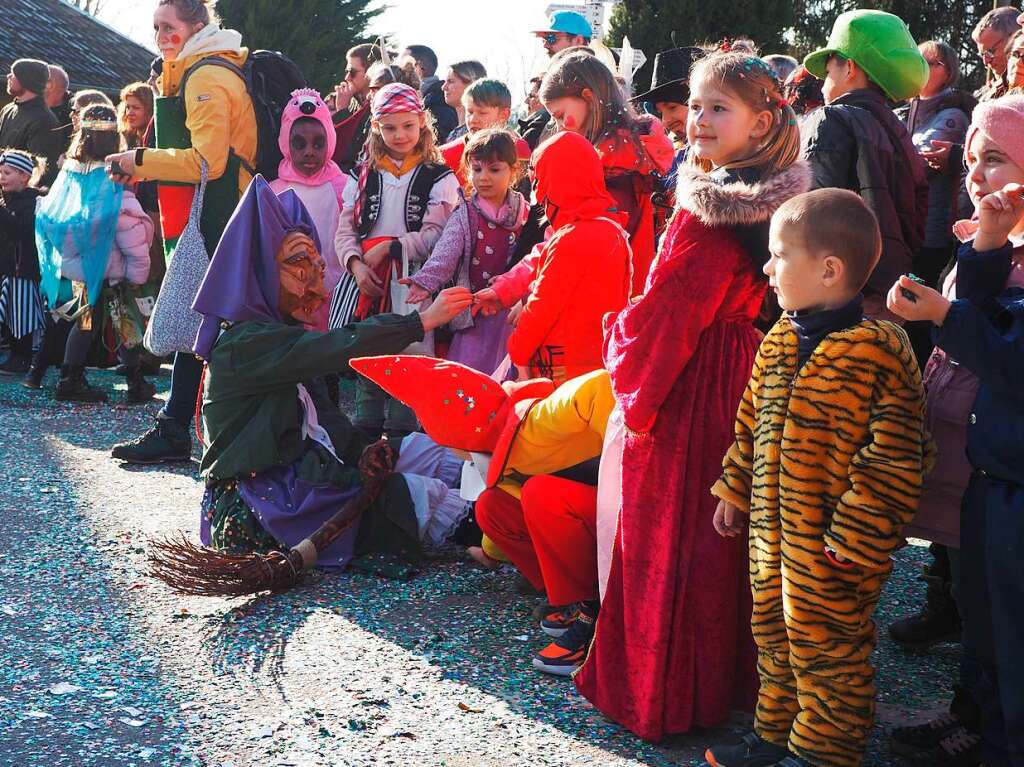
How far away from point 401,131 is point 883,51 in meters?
2.47

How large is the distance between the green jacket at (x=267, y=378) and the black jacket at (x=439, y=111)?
4.14m

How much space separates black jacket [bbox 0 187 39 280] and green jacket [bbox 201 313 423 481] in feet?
16.6

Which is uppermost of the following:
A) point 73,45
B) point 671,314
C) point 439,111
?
point 73,45

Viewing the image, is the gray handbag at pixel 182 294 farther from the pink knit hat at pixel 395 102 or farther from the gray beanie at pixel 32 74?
the gray beanie at pixel 32 74

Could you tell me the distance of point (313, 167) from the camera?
6371mm

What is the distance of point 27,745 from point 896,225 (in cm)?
335

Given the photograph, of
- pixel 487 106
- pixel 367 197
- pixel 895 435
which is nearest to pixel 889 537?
pixel 895 435

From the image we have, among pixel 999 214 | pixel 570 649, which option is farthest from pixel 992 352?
pixel 570 649

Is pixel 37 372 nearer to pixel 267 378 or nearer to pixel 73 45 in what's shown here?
pixel 267 378

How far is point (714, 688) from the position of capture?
3125mm

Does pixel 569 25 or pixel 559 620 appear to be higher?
pixel 569 25

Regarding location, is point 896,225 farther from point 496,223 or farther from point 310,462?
point 310,462

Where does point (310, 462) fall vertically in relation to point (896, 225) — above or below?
below

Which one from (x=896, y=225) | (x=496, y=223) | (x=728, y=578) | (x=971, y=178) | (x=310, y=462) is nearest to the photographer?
(x=971, y=178)
